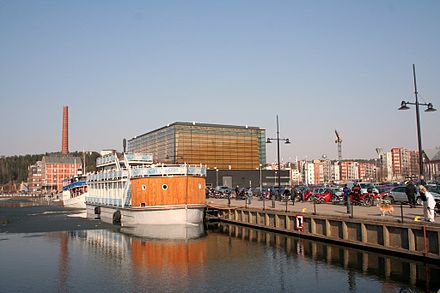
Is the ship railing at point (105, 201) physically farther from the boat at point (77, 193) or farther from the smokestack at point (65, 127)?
the smokestack at point (65, 127)

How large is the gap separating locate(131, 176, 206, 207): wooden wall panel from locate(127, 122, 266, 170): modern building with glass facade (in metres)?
84.9

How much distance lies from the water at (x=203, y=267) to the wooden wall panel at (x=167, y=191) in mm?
4619

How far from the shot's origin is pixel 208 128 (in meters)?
131

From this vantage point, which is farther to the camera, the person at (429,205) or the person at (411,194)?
the person at (411,194)

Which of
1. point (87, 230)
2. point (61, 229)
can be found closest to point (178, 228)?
point (87, 230)

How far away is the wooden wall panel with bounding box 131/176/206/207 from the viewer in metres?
36.7

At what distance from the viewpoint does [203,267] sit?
68.8 feet

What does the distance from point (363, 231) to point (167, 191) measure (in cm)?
1834

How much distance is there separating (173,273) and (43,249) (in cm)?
1319

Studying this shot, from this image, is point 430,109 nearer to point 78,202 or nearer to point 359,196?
point 359,196

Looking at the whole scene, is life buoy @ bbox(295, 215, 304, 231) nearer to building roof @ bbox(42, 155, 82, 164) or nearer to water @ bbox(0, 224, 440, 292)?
water @ bbox(0, 224, 440, 292)

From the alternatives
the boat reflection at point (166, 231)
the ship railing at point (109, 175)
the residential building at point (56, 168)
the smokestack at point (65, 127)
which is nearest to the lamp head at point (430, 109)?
the boat reflection at point (166, 231)

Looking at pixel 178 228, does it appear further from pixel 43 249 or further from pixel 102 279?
pixel 102 279

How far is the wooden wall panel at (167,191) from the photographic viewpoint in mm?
36656
